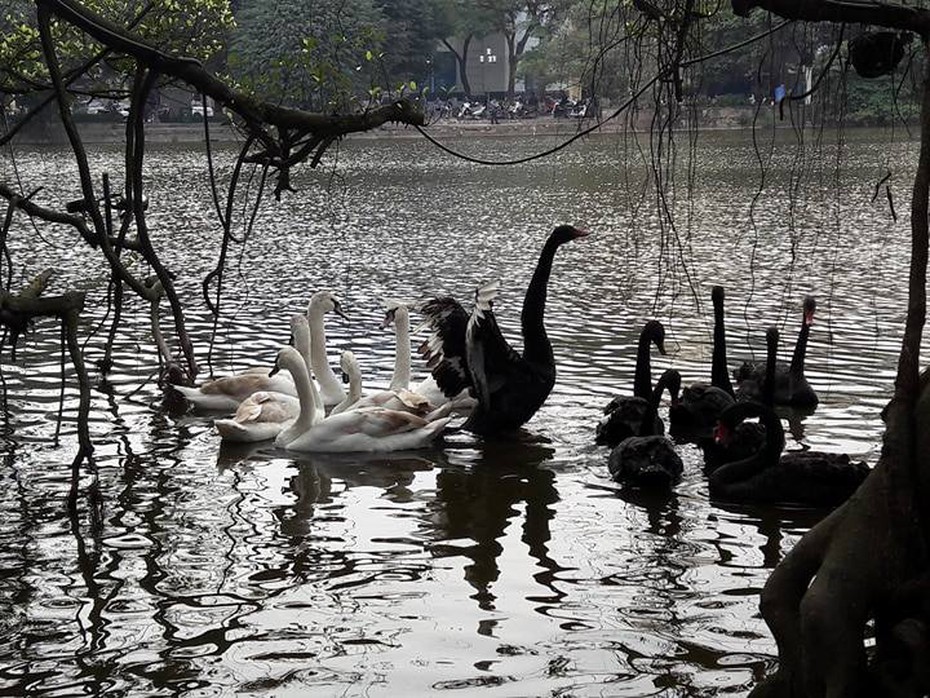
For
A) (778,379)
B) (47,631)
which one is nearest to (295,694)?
(47,631)

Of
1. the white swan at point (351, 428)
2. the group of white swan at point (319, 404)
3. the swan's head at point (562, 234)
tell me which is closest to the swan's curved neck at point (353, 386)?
the group of white swan at point (319, 404)

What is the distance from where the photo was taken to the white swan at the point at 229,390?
1025cm

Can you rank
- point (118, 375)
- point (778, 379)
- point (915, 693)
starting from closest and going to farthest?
point (915, 693), point (778, 379), point (118, 375)

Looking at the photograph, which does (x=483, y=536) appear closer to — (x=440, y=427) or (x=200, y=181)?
(x=440, y=427)

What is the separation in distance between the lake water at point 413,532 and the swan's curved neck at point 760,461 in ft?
0.66

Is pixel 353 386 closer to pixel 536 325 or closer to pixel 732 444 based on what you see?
pixel 536 325

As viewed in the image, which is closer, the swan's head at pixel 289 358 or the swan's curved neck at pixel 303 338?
the swan's head at pixel 289 358

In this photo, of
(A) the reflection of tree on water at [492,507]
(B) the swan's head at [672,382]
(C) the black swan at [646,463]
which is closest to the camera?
(A) the reflection of tree on water at [492,507]

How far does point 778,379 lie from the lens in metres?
10.1

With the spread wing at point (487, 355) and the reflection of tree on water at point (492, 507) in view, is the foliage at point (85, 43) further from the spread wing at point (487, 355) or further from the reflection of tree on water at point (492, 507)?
the reflection of tree on water at point (492, 507)

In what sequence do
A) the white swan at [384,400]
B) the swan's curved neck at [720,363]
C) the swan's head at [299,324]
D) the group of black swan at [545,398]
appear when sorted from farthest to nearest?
the swan's head at [299,324] → the swan's curved neck at [720,363] → the white swan at [384,400] → the group of black swan at [545,398]

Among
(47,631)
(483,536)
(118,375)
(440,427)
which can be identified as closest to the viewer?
(47,631)

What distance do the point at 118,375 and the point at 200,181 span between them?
78.8 feet

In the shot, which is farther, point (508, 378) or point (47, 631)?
point (508, 378)
